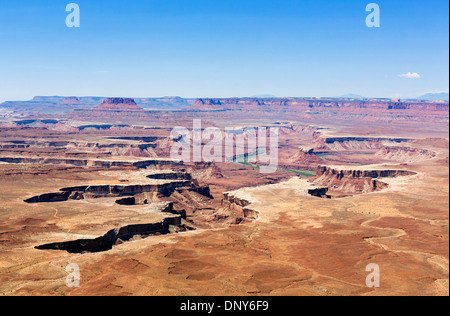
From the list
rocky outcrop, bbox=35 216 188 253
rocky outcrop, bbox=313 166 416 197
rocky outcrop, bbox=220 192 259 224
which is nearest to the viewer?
rocky outcrop, bbox=35 216 188 253

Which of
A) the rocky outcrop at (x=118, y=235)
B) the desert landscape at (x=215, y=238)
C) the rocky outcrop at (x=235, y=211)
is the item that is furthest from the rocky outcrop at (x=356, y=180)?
the rocky outcrop at (x=118, y=235)

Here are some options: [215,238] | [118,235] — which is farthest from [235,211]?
[118,235]

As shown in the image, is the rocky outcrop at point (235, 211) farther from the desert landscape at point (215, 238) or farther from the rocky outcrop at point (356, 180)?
the rocky outcrop at point (356, 180)

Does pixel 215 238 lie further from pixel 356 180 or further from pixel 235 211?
pixel 356 180

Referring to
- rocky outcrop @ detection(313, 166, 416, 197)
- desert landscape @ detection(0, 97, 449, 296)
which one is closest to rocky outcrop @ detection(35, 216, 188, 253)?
desert landscape @ detection(0, 97, 449, 296)

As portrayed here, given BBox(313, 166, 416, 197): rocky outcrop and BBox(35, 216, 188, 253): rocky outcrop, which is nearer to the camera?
BBox(35, 216, 188, 253): rocky outcrop

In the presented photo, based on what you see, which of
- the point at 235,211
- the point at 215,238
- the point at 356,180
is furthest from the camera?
the point at 356,180

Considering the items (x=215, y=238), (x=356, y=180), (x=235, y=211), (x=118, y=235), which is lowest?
(x=235, y=211)

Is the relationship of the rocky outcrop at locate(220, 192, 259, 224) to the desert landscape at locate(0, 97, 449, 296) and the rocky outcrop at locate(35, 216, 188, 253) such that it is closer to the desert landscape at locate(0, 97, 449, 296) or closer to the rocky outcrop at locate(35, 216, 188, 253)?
the desert landscape at locate(0, 97, 449, 296)

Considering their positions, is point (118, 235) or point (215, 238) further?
point (118, 235)

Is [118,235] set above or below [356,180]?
above
